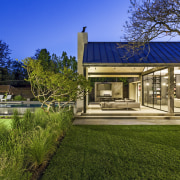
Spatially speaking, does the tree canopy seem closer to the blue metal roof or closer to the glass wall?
the blue metal roof

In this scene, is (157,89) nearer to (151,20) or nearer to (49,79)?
(151,20)

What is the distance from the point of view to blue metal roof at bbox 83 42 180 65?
8719mm

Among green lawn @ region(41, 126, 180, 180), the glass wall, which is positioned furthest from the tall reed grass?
the glass wall

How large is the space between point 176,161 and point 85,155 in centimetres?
196

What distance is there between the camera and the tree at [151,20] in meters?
4.68

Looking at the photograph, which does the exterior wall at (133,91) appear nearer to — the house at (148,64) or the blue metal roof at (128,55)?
the house at (148,64)

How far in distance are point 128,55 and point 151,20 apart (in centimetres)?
442

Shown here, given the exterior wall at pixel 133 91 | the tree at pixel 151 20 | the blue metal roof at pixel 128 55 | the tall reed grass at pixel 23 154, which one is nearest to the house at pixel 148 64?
the blue metal roof at pixel 128 55

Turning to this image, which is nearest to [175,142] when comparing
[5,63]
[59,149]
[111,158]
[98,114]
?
[111,158]

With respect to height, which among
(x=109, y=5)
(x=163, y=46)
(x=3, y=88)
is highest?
(x=109, y=5)

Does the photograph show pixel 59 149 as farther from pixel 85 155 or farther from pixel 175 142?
pixel 175 142

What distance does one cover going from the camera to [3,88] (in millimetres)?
24828

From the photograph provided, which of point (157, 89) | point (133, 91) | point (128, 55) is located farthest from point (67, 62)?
point (157, 89)

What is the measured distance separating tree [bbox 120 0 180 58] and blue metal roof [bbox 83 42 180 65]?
2.57 m
